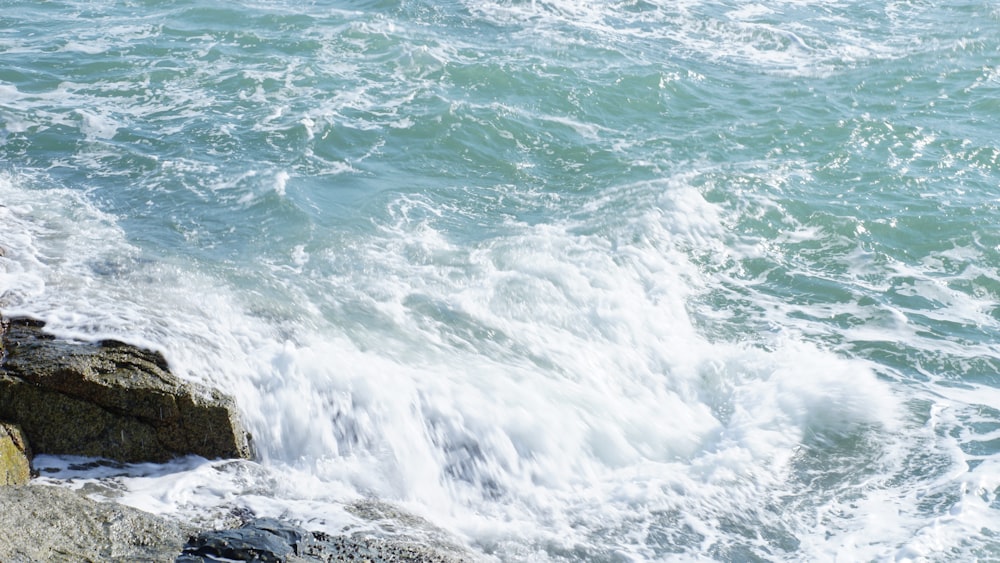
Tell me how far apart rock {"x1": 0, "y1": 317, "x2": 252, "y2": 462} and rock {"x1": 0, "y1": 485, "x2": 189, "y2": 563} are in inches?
26.4

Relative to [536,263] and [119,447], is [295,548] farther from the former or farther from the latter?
[536,263]

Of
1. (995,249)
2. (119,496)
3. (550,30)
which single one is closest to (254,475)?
(119,496)

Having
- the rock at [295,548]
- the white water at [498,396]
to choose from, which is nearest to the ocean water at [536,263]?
the white water at [498,396]

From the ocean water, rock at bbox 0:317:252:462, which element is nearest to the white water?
the ocean water

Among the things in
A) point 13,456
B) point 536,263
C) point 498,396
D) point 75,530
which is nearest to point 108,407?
point 13,456

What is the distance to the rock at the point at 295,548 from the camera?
15.4ft

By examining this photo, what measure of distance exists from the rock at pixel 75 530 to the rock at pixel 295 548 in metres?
0.18

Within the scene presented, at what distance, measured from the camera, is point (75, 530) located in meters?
4.71

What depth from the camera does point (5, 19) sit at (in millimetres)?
14641

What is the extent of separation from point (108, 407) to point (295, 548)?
1.73 metres

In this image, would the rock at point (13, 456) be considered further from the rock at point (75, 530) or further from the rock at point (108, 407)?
the rock at point (75, 530)

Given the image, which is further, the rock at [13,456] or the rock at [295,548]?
the rock at [13,456]

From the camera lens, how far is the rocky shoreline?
4699 millimetres

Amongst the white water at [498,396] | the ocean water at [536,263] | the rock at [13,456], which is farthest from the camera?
the ocean water at [536,263]
